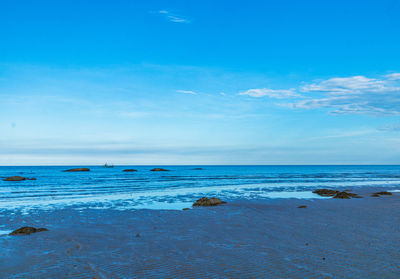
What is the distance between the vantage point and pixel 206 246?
12000mm

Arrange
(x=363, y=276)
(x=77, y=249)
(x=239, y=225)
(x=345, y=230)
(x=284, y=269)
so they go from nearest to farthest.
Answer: (x=363, y=276) → (x=284, y=269) → (x=77, y=249) → (x=345, y=230) → (x=239, y=225)

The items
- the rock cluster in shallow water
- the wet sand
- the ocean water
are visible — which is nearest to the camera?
the wet sand

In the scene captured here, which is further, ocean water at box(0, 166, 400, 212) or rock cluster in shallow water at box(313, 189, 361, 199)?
rock cluster in shallow water at box(313, 189, 361, 199)

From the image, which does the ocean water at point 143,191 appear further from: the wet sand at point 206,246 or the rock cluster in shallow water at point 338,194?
the wet sand at point 206,246

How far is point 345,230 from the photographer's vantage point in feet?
48.1

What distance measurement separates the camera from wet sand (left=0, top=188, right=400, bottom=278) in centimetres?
910

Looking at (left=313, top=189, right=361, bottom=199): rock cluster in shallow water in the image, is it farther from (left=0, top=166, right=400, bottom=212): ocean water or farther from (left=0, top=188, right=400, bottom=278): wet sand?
(left=0, top=188, right=400, bottom=278): wet sand

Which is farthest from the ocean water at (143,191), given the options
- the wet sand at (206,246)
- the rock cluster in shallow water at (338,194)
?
the wet sand at (206,246)

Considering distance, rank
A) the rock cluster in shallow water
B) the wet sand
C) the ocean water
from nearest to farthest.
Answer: the wet sand, the ocean water, the rock cluster in shallow water

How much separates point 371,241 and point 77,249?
11621 millimetres

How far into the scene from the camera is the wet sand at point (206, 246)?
910 centimetres

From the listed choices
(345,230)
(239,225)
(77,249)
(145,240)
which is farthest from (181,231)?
(345,230)

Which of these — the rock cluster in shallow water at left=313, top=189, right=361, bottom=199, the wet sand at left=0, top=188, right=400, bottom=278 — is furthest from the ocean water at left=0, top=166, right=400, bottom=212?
the wet sand at left=0, top=188, right=400, bottom=278

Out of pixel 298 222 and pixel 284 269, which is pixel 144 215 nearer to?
pixel 298 222
